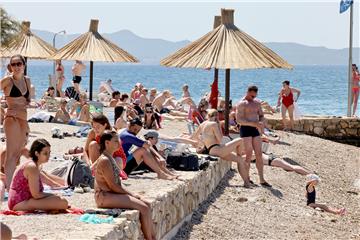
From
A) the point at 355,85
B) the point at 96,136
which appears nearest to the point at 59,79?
the point at 355,85

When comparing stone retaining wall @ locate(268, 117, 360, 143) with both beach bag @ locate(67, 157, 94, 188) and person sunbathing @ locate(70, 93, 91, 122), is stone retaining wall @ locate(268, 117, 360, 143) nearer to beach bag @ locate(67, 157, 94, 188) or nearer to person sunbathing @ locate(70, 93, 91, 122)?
person sunbathing @ locate(70, 93, 91, 122)

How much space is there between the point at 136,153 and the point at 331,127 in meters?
13.7

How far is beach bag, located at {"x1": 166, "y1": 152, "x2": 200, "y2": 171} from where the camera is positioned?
1181 centimetres

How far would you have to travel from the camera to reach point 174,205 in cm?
1007

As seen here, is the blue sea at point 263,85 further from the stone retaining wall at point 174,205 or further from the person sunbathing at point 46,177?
the person sunbathing at point 46,177

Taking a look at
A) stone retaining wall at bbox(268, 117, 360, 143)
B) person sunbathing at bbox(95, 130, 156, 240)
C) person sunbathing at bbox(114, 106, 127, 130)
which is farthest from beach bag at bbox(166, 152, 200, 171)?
stone retaining wall at bbox(268, 117, 360, 143)

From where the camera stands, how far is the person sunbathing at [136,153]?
10.8 meters

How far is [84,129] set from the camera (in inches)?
664

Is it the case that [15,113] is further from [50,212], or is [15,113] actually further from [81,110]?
[81,110]

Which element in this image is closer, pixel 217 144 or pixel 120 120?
pixel 217 144

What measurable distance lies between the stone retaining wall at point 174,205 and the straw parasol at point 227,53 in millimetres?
2057

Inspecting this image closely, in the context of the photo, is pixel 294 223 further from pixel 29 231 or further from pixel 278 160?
pixel 29 231

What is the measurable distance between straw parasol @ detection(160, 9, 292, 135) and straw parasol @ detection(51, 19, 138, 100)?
4.00m

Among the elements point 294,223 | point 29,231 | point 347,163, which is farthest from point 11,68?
point 347,163
